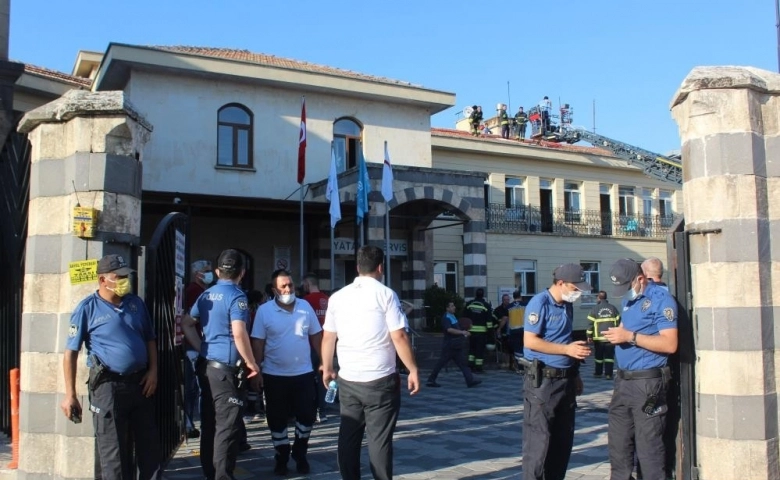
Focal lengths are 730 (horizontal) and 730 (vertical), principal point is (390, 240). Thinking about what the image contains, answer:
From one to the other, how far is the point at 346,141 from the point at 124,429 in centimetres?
1803

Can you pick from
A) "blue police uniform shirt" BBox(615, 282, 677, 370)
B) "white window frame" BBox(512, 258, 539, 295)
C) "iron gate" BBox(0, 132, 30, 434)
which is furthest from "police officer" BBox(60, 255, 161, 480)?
"white window frame" BBox(512, 258, 539, 295)

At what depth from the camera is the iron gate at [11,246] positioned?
6.60m

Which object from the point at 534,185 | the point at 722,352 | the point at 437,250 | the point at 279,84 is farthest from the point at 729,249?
the point at 534,185

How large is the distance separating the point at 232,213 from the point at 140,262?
1394cm

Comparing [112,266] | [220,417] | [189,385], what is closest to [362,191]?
[189,385]

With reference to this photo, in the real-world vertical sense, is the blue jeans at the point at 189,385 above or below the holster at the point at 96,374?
below

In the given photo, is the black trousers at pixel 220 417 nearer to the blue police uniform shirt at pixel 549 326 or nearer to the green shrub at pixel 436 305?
the blue police uniform shirt at pixel 549 326

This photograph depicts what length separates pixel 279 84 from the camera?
21469 mm

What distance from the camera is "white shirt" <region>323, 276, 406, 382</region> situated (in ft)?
17.7

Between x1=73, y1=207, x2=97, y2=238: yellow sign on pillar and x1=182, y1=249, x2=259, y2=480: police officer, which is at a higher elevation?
x1=73, y1=207, x2=97, y2=238: yellow sign on pillar

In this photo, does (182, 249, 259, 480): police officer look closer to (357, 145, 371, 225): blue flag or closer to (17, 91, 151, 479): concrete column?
(17, 91, 151, 479): concrete column

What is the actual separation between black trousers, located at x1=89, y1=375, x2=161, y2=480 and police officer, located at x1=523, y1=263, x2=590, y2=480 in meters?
2.81

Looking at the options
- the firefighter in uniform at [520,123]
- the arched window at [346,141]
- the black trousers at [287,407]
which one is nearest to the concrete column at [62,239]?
the black trousers at [287,407]

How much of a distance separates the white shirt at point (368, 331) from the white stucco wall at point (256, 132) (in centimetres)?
1576
